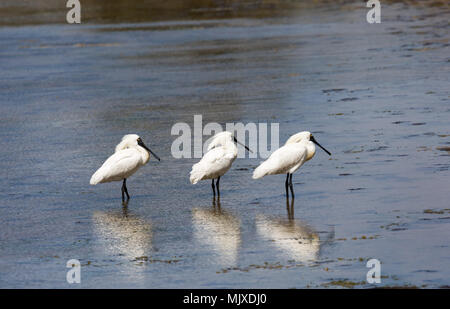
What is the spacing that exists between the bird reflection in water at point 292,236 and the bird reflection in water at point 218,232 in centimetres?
31

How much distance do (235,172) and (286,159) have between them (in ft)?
5.72

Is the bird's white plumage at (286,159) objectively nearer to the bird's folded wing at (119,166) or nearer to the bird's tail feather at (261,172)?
the bird's tail feather at (261,172)

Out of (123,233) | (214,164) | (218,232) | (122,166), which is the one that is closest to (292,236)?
(218,232)

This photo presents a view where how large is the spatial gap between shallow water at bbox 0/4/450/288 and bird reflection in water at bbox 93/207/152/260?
30 millimetres

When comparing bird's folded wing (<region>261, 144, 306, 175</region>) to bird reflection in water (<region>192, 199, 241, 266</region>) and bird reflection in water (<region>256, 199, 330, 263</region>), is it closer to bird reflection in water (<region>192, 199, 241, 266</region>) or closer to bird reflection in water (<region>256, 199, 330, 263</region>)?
bird reflection in water (<region>192, 199, 241, 266</region>)

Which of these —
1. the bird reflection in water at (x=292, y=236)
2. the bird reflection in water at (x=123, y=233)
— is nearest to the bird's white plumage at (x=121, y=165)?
the bird reflection in water at (x=123, y=233)

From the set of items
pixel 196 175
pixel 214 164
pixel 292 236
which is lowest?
pixel 292 236

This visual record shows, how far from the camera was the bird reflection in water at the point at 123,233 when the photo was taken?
35.1 ft

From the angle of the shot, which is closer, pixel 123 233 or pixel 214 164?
pixel 123 233

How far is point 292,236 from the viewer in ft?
35.9

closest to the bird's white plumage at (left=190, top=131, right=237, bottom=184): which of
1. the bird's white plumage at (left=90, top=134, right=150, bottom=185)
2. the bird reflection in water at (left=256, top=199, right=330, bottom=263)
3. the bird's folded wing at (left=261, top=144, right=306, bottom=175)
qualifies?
the bird's folded wing at (left=261, top=144, right=306, bottom=175)

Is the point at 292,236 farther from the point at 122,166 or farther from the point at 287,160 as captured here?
the point at 122,166

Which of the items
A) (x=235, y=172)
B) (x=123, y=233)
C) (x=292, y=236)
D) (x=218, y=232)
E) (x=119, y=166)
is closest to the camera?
(x=292, y=236)

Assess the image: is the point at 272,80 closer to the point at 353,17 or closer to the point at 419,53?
the point at 419,53
